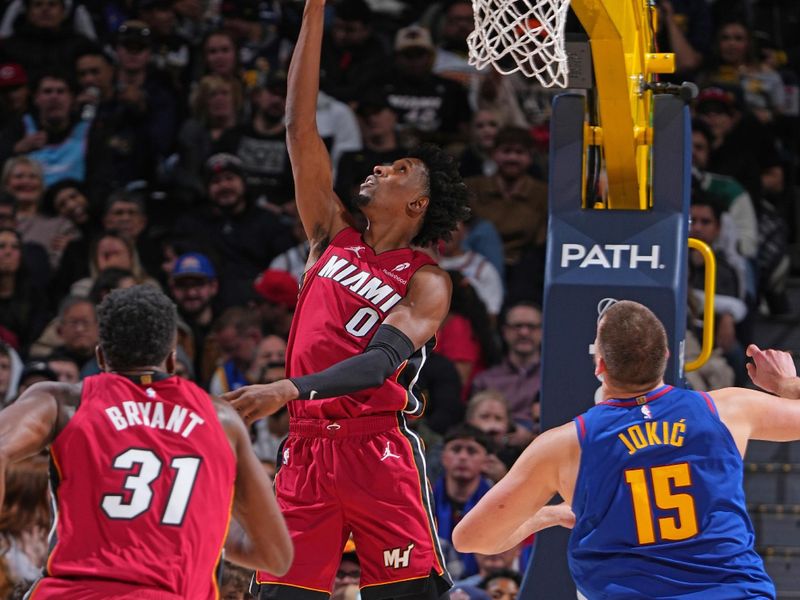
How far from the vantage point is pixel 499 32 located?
533 centimetres

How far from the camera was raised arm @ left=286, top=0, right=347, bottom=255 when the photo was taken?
18.5ft

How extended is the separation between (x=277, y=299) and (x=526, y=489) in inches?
213

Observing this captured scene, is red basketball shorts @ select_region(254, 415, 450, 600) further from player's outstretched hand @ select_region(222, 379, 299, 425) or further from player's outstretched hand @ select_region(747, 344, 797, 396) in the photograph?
player's outstretched hand @ select_region(747, 344, 797, 396)

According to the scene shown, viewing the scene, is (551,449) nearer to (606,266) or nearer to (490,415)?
(606,266)

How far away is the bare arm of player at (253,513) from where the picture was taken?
4.11 m

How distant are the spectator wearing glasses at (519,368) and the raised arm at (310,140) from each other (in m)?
3.56

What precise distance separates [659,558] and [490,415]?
450cm

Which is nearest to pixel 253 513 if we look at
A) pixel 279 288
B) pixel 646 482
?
pixel 646 482

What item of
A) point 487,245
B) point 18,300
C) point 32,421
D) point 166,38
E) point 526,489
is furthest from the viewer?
point 166,38

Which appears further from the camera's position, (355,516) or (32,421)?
(355,516)

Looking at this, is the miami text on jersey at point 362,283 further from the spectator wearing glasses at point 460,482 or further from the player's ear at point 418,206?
the spectator wearing glasses at point 460,482

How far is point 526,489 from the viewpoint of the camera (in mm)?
4355

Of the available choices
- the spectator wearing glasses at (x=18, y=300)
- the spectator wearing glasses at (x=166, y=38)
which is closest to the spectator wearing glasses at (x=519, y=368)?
the spectator wearing glasses at (x=18, y=300)

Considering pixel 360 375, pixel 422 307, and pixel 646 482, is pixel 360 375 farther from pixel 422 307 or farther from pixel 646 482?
pixel 646 482
